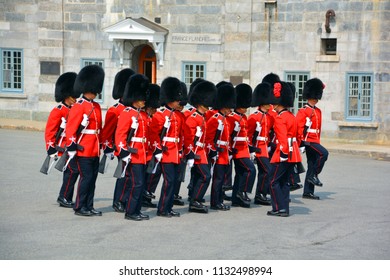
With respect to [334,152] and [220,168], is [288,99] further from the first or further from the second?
[334,152]

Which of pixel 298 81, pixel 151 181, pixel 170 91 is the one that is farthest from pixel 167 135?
pixel 298 81

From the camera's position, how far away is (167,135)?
487 inches

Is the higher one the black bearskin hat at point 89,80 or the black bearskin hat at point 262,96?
the black bearskin hat at point 89,80

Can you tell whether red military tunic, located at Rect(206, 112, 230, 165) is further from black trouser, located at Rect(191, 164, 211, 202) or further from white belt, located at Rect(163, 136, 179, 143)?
white belt, located at Rect(163, 136, 179, 143)

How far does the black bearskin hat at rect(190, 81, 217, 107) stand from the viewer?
1289 centimetres

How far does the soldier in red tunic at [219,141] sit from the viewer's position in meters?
13.1

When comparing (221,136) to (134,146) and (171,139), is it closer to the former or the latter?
(171,139)

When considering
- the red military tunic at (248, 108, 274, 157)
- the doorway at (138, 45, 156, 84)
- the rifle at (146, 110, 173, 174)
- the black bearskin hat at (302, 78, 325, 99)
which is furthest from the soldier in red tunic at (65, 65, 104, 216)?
the doorway at (138, 45, 156, 84)

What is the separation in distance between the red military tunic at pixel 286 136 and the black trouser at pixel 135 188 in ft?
6.21

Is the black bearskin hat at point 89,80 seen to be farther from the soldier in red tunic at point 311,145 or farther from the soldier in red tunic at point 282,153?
the soldier in red tunic at point 311,145

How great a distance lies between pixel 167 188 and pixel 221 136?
54.9 inches

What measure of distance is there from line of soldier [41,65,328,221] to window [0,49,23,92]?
1351 cm

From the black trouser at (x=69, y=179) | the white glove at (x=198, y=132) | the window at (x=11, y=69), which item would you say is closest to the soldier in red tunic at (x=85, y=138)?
the black trouser at (x=69, y=179)

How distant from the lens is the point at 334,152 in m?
21.7
